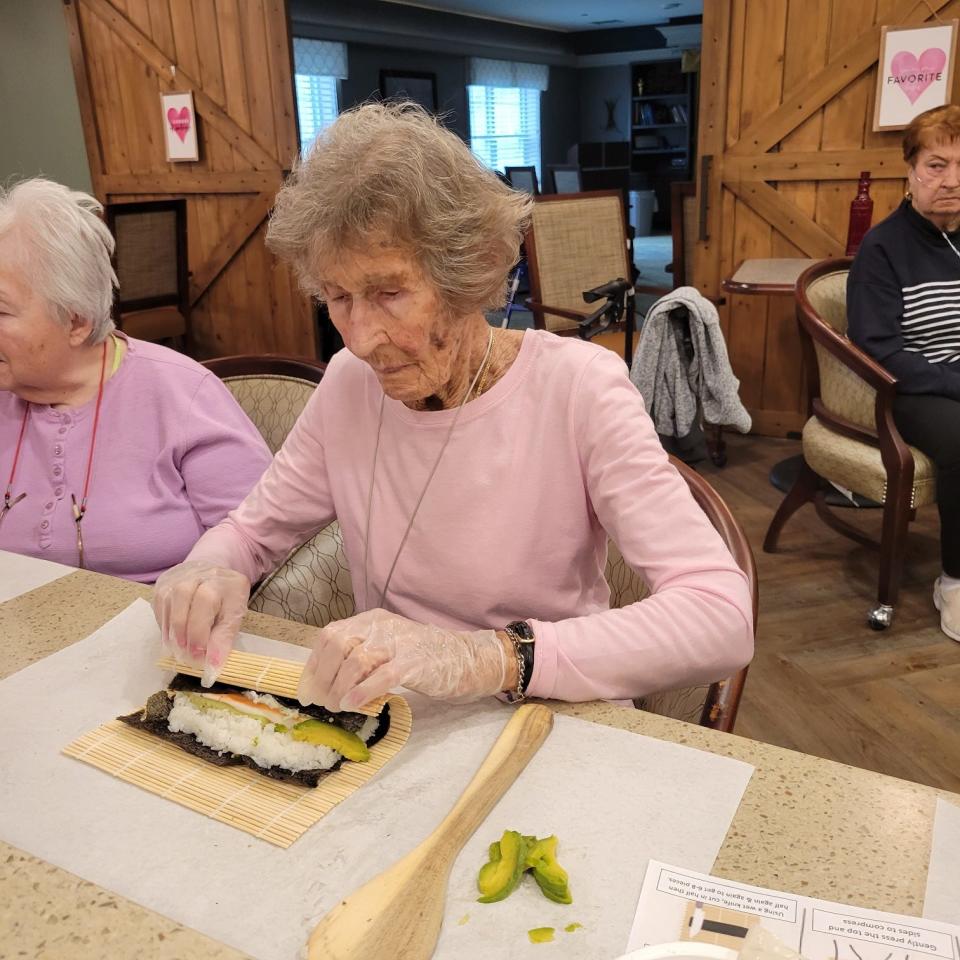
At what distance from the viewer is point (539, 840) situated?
2.39 feet

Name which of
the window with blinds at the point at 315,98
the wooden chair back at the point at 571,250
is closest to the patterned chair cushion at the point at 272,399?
the wooden chair back at the point at 571,250

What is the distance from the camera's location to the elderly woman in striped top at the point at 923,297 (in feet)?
8.24

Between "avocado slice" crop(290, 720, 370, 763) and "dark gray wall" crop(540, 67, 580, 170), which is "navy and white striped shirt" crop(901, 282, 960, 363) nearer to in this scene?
"avocado slice" crop(290, 720, 370, 763)

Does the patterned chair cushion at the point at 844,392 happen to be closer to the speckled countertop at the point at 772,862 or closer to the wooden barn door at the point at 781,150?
the wooden barn door at the point at 781,150

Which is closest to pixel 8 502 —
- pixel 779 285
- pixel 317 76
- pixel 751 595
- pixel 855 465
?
pixel 751 595

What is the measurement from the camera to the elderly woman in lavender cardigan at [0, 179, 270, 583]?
1.46 metres

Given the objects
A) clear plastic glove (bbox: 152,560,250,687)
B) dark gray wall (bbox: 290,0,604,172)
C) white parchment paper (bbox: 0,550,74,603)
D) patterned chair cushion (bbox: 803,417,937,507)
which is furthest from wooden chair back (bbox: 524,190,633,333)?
dark gray wall (bbox: 290,0,604,172)

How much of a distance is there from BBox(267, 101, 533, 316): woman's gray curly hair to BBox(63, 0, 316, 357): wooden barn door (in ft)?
12.6

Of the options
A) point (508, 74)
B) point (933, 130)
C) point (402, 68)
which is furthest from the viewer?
point (508, 74)

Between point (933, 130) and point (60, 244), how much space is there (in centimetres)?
238

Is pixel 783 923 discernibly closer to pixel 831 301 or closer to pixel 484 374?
pixel 484 374

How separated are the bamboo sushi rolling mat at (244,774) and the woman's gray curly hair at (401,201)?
1.54 ft

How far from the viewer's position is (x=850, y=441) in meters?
2.69

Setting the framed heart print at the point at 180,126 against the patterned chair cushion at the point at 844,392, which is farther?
the framed heart print at the point at 180,126
